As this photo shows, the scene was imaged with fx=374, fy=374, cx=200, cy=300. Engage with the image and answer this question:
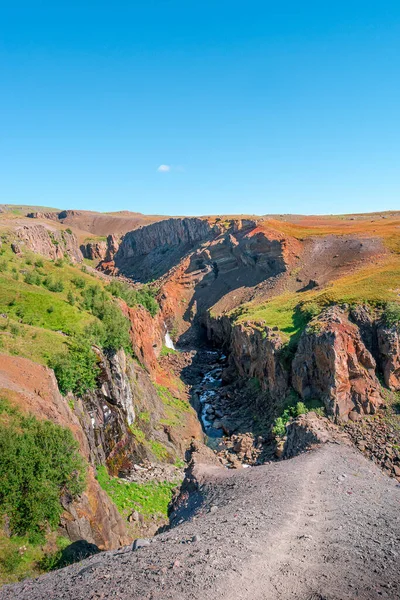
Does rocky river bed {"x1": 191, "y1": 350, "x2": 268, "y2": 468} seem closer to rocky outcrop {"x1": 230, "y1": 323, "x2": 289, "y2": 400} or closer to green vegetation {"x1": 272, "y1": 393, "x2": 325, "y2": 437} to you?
green vegetation {"x1": 272, "y1": 393, "x2": 325, "y2": 437}

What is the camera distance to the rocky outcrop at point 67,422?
14.4 m

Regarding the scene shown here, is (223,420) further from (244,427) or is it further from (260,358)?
(260,358)

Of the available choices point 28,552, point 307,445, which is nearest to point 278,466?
point 307,445

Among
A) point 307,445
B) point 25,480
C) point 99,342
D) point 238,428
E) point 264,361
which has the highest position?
point 99,342

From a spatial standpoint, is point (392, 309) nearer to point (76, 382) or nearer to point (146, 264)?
point (76, 382)

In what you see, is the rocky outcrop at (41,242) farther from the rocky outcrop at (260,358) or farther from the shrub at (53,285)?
the rocky outcrop at (260,358)

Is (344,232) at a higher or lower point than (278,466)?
higher

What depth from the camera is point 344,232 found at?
71.6 m

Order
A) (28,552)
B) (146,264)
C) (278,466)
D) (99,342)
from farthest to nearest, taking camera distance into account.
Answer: (146,264) → (99,342) → (278,466) → (28,552)

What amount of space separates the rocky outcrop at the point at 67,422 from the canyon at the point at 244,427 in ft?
0.27

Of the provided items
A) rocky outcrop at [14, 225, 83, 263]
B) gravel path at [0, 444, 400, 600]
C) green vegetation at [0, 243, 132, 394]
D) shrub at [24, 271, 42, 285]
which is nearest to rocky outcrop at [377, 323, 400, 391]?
gravel path at [0, 444, 400, 600]

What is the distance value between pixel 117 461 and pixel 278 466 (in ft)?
31.9

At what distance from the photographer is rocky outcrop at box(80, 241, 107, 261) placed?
5812 inches

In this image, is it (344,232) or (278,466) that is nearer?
(278,466)
